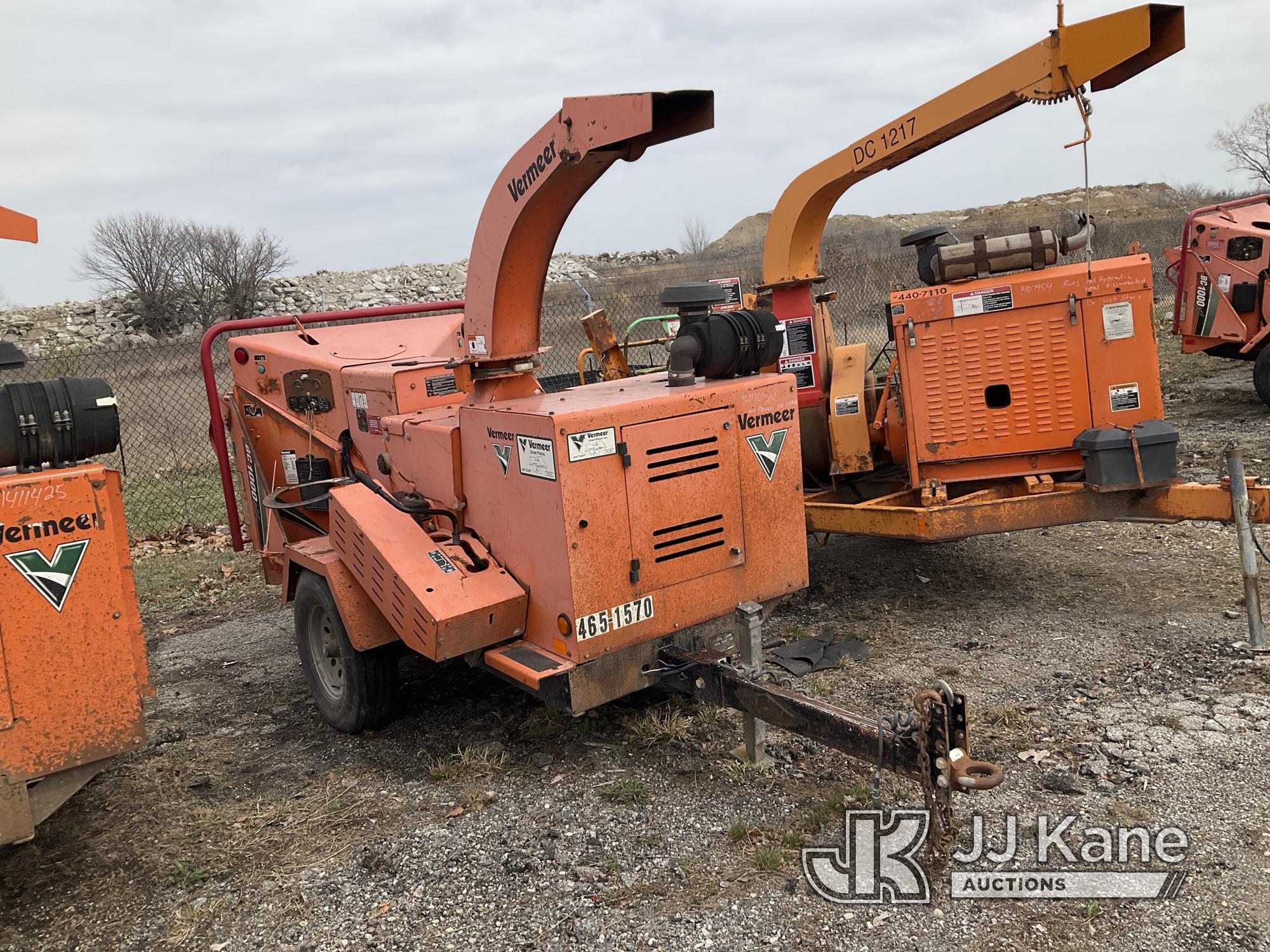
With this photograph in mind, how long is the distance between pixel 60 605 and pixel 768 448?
2.82 metres

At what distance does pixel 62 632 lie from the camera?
3457 mm

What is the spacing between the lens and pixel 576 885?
140 inches

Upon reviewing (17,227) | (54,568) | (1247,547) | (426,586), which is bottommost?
(1247,547)

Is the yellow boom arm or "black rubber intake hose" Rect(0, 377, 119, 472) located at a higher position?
the yellow boom arm

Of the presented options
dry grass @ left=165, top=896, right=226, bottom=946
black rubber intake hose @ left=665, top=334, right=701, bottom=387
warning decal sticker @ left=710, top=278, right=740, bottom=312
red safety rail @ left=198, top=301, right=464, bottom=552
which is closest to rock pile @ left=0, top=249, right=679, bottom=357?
warning decal sticker @ left=710, top=278, right=740, bottom=312

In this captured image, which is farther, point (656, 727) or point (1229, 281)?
point (1229, 281)

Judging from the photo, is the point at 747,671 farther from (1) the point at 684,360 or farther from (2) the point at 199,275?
(2) the point at 199,275

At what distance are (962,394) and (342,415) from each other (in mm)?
3588

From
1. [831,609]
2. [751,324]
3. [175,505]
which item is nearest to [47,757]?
[751,324]

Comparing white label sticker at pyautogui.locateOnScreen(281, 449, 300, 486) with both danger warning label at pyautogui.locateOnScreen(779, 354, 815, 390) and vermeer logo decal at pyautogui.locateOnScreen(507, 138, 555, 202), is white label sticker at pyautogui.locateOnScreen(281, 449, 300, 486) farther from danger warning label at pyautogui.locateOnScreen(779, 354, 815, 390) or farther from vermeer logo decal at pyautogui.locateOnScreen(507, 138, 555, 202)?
danger warning label at pyautogui.locateOnScreen(779, 354, 815, 390)

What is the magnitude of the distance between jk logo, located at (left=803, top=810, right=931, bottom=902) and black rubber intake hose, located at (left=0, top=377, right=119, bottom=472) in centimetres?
290

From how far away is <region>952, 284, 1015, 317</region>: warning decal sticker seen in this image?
18.8 feet

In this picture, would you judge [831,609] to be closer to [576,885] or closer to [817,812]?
[817,812]

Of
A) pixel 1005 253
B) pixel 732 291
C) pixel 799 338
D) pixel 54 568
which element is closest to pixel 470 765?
pixel 54 568
